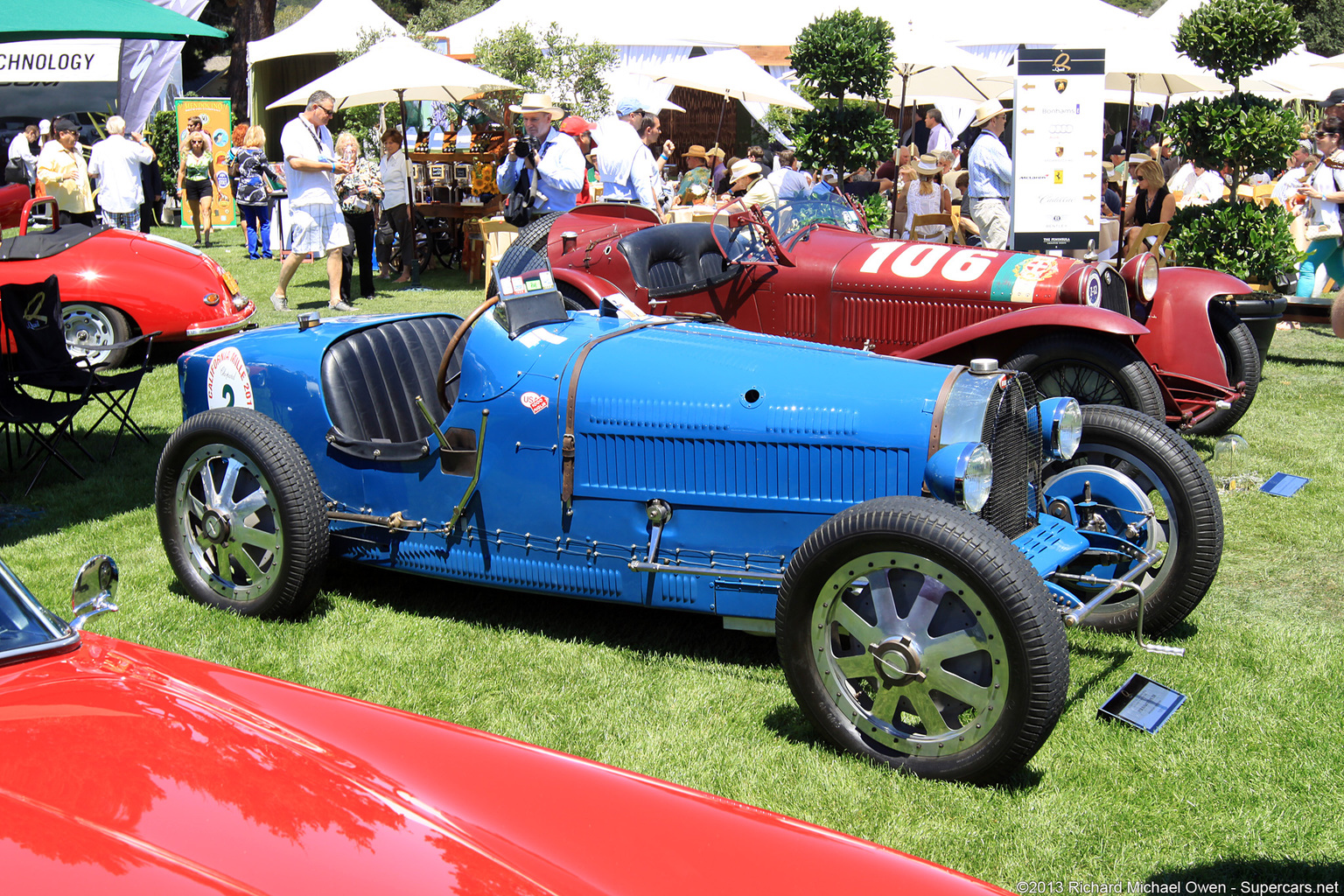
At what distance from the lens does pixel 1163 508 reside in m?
4.42

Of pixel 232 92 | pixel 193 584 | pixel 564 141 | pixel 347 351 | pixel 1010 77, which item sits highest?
pixel 232 92

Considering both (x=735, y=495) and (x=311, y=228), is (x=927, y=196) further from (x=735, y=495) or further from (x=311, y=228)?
(x=735, y=495)

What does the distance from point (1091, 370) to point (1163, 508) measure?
5.99ft

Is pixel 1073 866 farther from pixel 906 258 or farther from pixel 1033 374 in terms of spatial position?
pixel 906 258

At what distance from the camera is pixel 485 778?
2180mm

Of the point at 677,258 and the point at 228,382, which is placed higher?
the point at 677,258

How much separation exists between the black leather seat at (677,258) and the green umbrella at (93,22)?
→ 2.78 metres

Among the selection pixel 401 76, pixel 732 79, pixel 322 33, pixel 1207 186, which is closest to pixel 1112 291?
pixel 1207 186

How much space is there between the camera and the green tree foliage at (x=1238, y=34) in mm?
8961

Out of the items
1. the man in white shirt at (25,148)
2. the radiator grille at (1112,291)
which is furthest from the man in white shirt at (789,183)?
the man in white shirt at (25,148)

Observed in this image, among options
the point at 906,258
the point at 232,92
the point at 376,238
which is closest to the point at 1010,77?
the point at 376,238

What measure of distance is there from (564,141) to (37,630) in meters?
8.61

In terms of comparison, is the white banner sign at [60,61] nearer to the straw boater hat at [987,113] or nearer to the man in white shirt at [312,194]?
the man in white shirt at [312,194]

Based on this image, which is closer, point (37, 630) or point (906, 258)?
point (37, 630)
